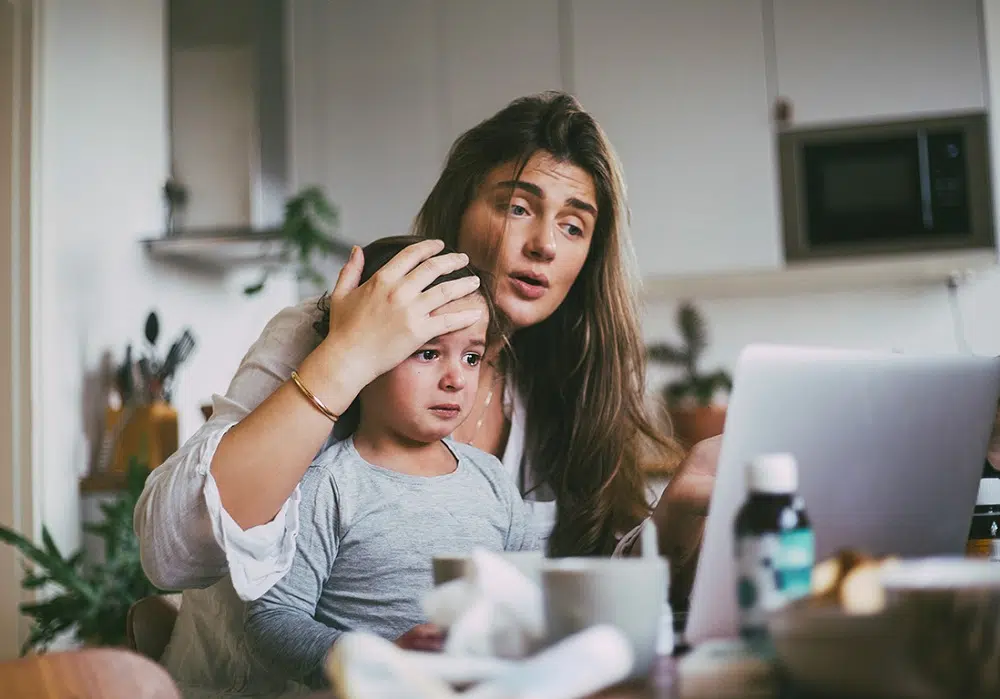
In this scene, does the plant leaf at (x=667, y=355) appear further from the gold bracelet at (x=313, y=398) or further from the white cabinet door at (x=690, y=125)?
the gold bracelet at (x=313, y=398)

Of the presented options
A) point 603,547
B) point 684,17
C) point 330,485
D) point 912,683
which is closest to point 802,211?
point 684,17

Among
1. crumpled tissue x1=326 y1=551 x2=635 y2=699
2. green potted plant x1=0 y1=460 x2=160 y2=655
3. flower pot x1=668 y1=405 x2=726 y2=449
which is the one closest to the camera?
crumpled tissue x1=326 y1=551 x2=635 y2=699

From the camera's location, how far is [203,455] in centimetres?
91

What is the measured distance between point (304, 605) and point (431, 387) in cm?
28

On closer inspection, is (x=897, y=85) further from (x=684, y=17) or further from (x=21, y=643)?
(x=21, y=643)

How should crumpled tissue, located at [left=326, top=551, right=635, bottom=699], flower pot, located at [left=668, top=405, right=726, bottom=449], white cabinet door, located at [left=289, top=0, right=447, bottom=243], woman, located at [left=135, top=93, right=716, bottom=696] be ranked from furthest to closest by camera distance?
white cabinet door, located at [left=289, top=0, right=447, bottom=243]
flower pot, located at [left=668, top=405, right=726, bottom=449]
woman, located at [left=135, top=93, right=716, bottom=696]
crumpled tissue, located at [left=326, top=551, right=635, bottom=699]

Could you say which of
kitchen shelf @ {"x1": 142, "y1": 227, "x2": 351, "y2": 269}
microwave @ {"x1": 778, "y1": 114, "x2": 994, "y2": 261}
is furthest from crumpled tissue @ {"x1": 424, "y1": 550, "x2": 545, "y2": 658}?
microwave @ {"x1": 778, "y1": 114, "x2": 994, "y2": 261}

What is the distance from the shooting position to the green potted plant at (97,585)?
2.33m

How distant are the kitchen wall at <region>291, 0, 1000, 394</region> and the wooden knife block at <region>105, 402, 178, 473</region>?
1.10 m

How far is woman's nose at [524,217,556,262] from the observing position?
4.70 feet

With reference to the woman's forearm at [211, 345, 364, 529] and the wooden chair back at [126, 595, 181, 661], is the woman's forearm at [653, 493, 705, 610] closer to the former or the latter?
the woman's forearm at [211, 345, 364, 529]

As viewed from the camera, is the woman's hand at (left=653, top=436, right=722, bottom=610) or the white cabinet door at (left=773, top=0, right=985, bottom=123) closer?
the woman's hand at (left=653, top=436, right=722, bottom=610)

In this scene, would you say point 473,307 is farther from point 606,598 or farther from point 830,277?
point 830,277

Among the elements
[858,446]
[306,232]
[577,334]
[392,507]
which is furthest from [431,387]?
[306,232]
